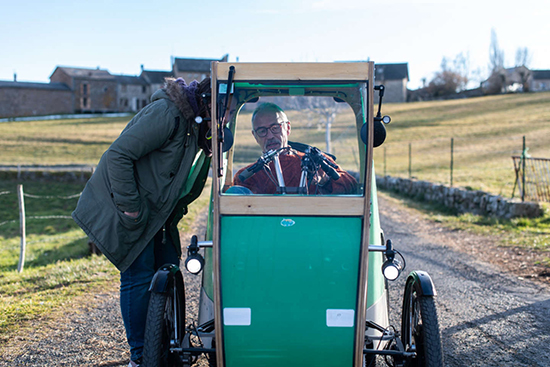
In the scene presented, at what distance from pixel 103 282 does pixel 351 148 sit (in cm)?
418

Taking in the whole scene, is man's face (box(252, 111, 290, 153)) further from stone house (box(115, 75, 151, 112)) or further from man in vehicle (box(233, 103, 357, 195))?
stone house (box(115, 75, 151, 112))

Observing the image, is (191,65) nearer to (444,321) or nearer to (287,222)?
(444,321)

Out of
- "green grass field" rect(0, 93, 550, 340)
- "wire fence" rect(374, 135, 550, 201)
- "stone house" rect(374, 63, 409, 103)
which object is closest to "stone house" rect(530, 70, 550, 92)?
"stone house" rect(374, 63, 409, 103)

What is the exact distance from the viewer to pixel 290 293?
268 centimetres

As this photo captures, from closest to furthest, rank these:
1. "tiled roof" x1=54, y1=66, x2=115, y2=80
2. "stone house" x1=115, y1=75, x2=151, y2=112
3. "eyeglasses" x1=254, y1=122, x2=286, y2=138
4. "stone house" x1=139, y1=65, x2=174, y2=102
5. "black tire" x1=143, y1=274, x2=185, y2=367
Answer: "black tire" x1=143, y1=274, x2=185, y2=367 < "eyeglasses" x1=254, y1=122, x2=286, y2=138 < "tiled roof" x1=54, y1=66, x2=115, y2=80 < "stone house" x1=115, y1=75, x2=151, y2=112 < "stone house" x1=139, y1=65, x2=174, y2=102

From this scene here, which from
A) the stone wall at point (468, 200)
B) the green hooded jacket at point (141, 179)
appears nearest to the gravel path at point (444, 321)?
the green hooded jacket at point (141, 179)

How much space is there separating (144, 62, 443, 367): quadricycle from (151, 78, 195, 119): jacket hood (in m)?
0.28

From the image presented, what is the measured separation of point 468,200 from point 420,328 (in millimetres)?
9978

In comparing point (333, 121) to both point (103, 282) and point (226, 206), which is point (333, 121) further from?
point (103, 282)

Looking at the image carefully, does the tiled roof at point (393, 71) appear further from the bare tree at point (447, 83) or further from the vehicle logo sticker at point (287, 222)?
the vehicle logo sticker at point (287, 222)

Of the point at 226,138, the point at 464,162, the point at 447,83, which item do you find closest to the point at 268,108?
the point at 226,138

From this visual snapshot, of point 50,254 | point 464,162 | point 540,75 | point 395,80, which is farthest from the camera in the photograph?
point 540,75

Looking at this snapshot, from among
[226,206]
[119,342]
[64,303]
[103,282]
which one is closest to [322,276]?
[226,206]

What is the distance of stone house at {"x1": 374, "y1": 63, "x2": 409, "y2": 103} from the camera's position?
265 feet
